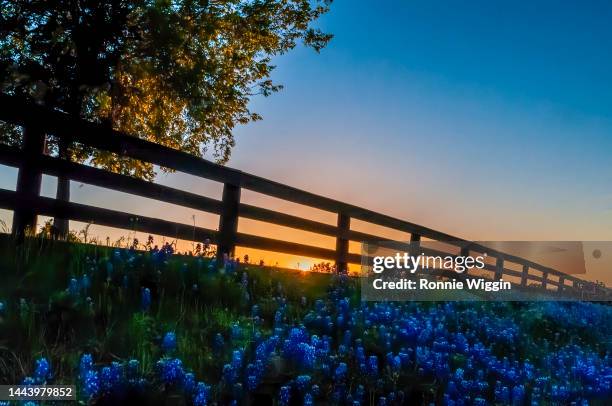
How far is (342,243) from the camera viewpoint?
14344mm

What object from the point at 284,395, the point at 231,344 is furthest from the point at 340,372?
the point at 231,344

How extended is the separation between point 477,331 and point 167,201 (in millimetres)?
5068

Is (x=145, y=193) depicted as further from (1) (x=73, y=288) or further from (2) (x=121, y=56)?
(2) (x=121, y=56)

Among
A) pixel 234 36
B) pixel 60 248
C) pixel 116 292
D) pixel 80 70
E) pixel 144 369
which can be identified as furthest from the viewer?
pixel 234 36

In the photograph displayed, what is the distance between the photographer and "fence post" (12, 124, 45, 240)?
26.5 feet

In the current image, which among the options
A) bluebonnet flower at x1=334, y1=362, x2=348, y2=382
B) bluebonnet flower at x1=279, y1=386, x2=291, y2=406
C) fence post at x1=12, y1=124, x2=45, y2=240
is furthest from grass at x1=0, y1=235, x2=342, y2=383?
bluebonnet flower at x1=334, y1=362, x2=348, y2=382

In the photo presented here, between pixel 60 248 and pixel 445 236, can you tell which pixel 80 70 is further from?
pixel 445 236

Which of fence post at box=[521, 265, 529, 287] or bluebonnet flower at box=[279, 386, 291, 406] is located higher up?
fence post at box=[521, 265, 529, 287]

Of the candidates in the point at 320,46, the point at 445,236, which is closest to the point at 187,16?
the point at 320,46

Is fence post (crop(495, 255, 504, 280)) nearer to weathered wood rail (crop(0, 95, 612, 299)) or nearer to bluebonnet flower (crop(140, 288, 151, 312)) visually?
weathered wood rail (crop(0, 95, 612, 299))

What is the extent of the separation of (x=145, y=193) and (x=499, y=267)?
17.0 meters

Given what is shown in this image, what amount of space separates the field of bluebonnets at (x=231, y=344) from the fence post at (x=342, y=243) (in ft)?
19.0

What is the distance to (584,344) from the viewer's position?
9.30 m

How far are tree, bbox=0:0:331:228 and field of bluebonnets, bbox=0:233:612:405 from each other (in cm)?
951
